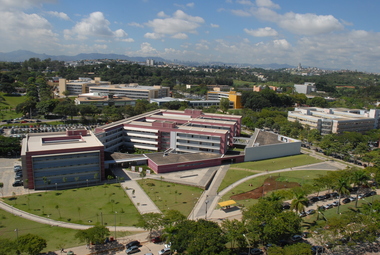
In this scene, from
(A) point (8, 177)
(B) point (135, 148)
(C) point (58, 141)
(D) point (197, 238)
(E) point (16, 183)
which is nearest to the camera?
(D) point (197, 238)

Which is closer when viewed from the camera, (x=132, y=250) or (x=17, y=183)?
(x=132, y=250)

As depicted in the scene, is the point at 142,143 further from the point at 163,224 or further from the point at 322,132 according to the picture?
the point at 322,132

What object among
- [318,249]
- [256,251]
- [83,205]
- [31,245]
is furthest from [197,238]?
[83,205]

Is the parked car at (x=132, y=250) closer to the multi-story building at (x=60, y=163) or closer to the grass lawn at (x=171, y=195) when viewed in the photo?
the grass lawn at (x=171, y=195)

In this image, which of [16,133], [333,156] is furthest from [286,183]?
[16,133]

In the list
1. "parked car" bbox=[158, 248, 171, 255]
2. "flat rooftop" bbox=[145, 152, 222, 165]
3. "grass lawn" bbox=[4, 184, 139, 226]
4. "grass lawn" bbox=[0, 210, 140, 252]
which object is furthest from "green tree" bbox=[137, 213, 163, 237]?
"flat rooftop" bbox=[145, 152, 222, 165]

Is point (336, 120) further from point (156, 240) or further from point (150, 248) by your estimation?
point (150, 248)
